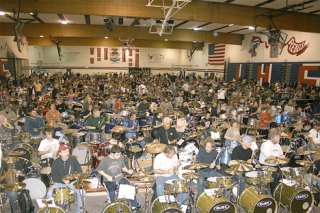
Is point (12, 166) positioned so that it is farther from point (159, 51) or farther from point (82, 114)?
point (159, 51)

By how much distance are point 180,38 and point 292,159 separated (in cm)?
1704

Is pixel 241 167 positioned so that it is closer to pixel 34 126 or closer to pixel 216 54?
pixel 34 126

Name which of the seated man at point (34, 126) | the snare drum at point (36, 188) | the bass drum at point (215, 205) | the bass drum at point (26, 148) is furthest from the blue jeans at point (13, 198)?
the seated man at point (34, 126)

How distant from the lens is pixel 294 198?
6957 mm

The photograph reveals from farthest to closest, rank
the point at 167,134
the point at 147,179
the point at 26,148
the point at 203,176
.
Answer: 1. the point at 167,134
2. the point at 26,148
3. the point at 203,176
4. the point at 147,179

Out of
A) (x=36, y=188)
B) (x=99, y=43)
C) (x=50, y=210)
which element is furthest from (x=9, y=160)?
(x=99, y=43)

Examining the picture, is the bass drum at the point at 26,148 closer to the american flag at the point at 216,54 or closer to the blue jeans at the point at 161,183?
the blue jeans at the point at 161,183

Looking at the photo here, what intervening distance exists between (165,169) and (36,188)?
3.29 meters

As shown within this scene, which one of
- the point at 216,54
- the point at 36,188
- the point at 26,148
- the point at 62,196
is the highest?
the point at 216,54

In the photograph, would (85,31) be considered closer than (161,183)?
No

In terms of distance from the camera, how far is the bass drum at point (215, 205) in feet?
20.4

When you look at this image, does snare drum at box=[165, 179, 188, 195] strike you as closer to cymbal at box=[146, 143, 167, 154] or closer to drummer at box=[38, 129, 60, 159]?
cymbal at box=[146, 143, 167, 154]

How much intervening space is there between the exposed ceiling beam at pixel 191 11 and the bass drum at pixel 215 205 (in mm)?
8971

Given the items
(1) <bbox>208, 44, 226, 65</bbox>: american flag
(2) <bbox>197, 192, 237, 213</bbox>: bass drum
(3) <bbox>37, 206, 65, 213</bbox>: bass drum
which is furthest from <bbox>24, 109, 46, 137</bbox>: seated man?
(1) <bbox>208, 44, 226, 65</bbox>: american flag
